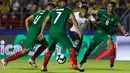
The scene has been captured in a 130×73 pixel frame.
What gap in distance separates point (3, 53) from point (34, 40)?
24.5 ft

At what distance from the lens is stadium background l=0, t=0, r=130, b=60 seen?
23281 millimetres

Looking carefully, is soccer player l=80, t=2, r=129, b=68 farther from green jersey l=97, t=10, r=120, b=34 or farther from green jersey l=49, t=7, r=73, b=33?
green jersey l=49, t=7, r=73, b=33

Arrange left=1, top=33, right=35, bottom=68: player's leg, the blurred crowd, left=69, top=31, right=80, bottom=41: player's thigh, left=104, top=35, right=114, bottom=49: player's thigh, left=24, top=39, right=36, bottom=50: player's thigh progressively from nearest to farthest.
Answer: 1. left=1, top=33, right=35, bottom=68: player's leg
2. left=24, top=39, right=36, bottom=50: player's thigh
3. left=104, top=35, right=114, bottom=49: player's thigh
4. left=69, top=31, right=80, bottom=41: player's thigh
5. the blurred crowd

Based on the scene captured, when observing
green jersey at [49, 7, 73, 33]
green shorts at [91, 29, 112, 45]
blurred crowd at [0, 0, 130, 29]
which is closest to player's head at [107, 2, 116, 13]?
green shorts at [91, 29, 112, 45]

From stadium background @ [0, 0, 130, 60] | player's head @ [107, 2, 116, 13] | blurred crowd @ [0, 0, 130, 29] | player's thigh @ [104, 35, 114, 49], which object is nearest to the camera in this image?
player's head @ [107, 2, 116, 13]

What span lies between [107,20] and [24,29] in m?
8.10

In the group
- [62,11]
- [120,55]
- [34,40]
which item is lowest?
[120,55]

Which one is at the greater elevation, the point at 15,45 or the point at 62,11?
the point at 62,11

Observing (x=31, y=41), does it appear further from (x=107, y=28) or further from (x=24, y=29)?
(x=24, y=29)

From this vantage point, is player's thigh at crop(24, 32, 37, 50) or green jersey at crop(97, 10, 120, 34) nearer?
player's thigh at crop(24, 32, 37, 50)

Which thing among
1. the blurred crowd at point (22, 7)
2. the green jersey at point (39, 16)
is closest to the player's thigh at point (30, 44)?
the green jersey at point (39, 16)

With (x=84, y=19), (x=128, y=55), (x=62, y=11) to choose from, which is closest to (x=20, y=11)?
(x=128, y=55)

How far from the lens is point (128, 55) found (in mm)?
23094

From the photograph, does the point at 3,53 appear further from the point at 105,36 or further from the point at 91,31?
the point at 105,36
